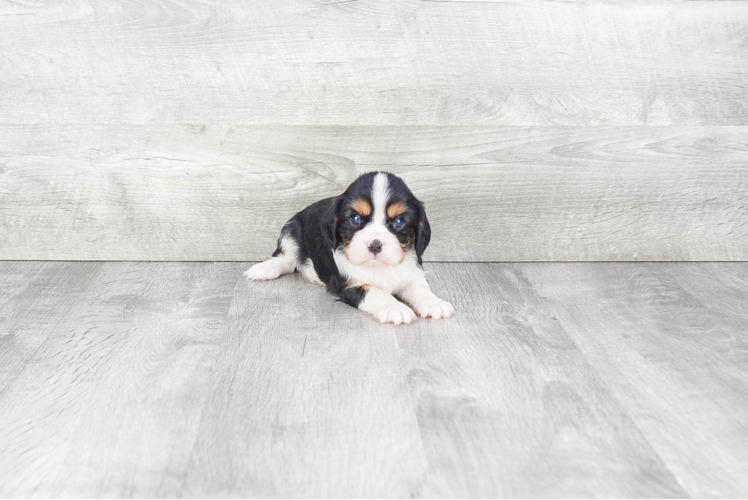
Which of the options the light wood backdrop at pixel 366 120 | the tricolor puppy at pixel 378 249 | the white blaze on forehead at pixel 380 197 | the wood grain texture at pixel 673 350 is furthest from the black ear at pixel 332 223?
the wood grain texture at pixel 673 350

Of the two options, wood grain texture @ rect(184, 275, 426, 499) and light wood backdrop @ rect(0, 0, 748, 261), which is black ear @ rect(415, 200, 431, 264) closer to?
wood grain texture @ rect(184, 275, 426, 499)

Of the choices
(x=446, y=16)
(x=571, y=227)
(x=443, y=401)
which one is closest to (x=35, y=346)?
(x=443, y=401)

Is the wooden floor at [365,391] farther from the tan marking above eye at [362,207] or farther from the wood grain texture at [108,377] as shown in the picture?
the tan marking above eye at [362,207]

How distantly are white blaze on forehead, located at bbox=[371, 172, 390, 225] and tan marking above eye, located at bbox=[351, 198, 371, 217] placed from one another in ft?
0.06

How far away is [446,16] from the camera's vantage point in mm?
2438

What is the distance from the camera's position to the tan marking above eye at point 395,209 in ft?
6.78

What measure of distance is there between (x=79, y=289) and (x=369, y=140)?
1099mm

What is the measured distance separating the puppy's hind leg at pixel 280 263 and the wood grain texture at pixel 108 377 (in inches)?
3.4

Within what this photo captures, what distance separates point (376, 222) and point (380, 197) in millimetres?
74

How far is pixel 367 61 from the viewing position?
8.08 ft

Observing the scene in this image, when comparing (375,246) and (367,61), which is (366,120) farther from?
(375,246)

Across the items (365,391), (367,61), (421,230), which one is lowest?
(365,391)

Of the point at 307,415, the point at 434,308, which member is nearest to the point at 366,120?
the point at 434,308

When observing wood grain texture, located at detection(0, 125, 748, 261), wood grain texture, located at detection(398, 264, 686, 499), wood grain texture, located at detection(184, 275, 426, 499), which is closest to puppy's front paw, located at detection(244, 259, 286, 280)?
wood grain texture, located at detection(0, 125, 748, 261)
